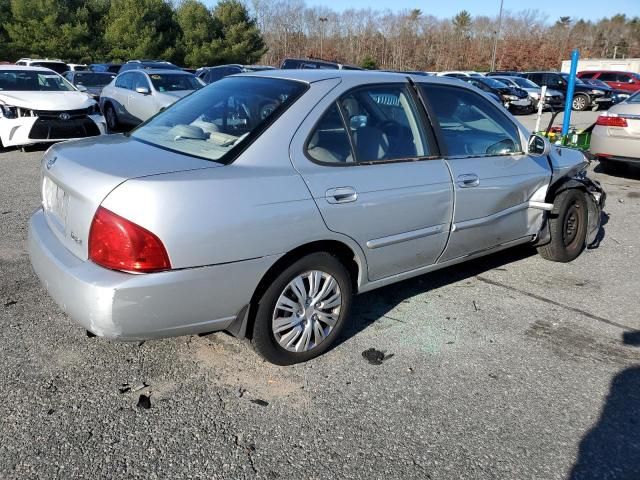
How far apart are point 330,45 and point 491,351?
64.5 m

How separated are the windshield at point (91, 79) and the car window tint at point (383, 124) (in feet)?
50.1

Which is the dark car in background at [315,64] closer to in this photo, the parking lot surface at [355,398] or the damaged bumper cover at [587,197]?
the damaged bumper cover at [587,197]

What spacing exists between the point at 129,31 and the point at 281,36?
26624 millimetres

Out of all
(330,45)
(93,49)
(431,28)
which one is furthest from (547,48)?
(93,49)

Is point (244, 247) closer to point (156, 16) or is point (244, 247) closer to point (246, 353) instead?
point (246, 353)

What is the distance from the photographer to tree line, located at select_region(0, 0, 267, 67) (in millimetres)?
36812

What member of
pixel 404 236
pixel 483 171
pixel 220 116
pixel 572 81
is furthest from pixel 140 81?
pixel 404 236

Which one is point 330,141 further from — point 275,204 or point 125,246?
point 125,246

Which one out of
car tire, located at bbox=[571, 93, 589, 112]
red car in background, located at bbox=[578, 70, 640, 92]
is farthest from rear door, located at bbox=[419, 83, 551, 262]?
red car in background, located at bbox=[578, 70, 640, 92]

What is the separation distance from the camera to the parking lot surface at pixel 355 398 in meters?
2.43

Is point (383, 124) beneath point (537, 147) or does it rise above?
above

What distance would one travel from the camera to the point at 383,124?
350 cm

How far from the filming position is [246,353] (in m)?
3.28

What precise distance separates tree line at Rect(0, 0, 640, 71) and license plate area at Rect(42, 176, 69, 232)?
130 ft
